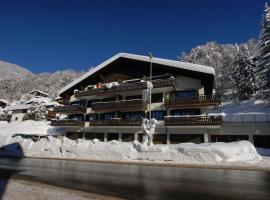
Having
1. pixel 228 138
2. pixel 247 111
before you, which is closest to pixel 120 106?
pixel 228 138

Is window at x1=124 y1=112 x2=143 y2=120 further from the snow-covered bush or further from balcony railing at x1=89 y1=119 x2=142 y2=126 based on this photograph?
the snow-covered bush

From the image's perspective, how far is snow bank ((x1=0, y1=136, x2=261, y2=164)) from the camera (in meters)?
22.6

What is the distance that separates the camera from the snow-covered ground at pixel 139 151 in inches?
886

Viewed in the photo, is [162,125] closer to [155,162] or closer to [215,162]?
[155,162]

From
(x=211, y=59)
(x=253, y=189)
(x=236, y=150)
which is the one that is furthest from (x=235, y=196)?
(x=211, y=59)

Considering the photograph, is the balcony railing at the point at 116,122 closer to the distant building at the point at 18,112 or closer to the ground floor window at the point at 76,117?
the ground floor window at the point at 76,117

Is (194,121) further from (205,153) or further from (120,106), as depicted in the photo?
(120,106)

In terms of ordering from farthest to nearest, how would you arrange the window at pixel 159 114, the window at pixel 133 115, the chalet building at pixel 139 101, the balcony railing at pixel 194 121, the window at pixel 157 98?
the window at pixel 133 115 < the window at pixel 157 98 < the window at pixel 159 114 < the chalet building at pixel 139 101 < the balcony railing at pixel 194 121

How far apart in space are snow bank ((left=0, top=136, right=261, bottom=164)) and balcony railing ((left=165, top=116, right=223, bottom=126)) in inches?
215

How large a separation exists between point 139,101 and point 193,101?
792cm

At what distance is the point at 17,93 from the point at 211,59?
118 meters

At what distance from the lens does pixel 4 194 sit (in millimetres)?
8984

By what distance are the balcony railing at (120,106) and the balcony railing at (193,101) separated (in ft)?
13.9

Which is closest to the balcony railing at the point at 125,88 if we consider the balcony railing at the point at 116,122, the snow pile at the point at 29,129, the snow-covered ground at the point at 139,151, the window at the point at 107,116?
the window at the point at 107,116
